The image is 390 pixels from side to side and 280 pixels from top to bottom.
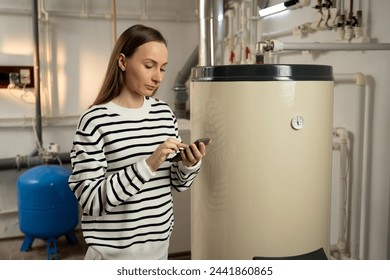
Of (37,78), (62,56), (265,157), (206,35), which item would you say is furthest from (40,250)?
(265,157)

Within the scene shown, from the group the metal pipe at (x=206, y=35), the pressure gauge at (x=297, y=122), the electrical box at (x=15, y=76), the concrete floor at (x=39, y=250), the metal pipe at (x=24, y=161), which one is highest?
the metal pipe at (x=206, y=35)

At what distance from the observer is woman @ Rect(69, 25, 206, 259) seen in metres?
0.65

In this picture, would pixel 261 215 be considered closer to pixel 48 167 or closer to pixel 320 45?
pixel 320 45

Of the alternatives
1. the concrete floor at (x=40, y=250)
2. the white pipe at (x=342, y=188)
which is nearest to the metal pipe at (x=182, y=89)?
the concrete floor at (x=40, y=250)

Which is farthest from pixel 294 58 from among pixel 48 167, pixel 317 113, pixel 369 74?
pixel 48 167

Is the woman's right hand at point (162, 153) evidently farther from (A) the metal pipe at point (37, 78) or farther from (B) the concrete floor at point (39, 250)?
(A) the metal pipe at point (37, 78)

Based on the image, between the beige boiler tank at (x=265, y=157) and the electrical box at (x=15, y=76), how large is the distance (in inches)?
56.7

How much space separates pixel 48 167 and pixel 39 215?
0.21 metres

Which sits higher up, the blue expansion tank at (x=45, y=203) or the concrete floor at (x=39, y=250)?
the blue expansion tank at (x=45, y=203)

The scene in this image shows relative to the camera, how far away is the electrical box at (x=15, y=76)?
206cm

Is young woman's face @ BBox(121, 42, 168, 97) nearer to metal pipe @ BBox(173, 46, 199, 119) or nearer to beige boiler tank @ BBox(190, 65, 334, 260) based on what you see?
beige boiler tank @ BBox(190, 65, 334, 260)

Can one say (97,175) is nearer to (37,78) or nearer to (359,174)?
(359,174)

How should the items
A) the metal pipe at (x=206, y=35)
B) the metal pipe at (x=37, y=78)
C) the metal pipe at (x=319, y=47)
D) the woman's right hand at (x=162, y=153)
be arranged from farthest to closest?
the metal pipe at (x=37, y=78) < the metal pipe at (x=206, y=35) < the metal pipe at (x=319, y=47) < the woman's right hand at (x=162, y=153)

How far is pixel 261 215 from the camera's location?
851 millimetres
